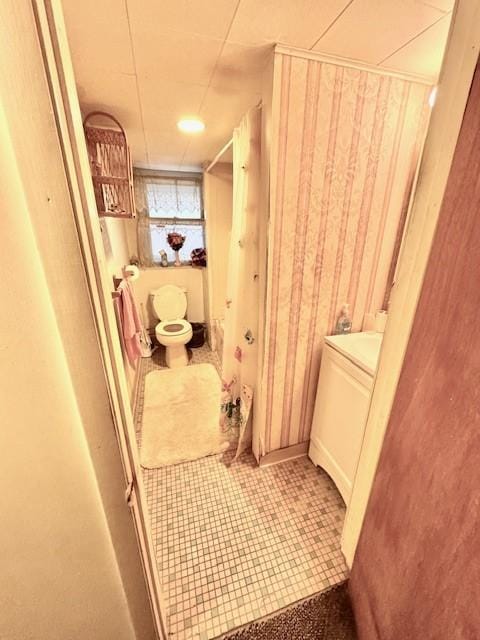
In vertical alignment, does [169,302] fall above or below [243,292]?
below

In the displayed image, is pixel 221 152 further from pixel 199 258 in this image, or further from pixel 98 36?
pixel 199 258

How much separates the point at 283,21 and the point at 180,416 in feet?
7.75

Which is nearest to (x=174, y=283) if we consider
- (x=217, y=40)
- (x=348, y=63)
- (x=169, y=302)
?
(x=169, y=302)

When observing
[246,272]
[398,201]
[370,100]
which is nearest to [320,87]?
[370,100]

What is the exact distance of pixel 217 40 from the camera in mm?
970

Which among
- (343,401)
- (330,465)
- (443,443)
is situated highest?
(443,443)

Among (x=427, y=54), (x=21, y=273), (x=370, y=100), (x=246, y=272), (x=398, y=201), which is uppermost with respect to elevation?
(x=427, y=54)

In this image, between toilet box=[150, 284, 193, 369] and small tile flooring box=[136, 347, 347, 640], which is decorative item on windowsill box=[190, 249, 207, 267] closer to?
toilet box=[150, 284, 193, 369]

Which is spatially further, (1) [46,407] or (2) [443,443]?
(2) [443,443]

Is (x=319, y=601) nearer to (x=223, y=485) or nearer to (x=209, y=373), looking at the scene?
(x=223, y=485)

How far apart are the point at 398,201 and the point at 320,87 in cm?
70

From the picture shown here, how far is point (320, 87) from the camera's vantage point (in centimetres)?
111

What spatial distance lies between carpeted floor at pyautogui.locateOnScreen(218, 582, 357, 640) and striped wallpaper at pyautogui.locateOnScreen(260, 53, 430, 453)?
0.75m

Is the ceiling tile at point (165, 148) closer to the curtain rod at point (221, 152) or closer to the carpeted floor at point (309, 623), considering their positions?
the curtain rod at point (221, 152)
